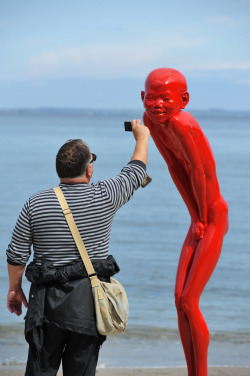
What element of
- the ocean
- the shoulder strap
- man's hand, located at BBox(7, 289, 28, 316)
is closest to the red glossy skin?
the shoulder strap

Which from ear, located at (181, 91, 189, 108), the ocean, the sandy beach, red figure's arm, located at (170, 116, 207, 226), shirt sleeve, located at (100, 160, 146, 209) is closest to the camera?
shirt sleeve, located at (100, 160, 146, 209)

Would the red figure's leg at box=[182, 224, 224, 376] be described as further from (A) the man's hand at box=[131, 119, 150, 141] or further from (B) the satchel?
(A) the man's hand at box=[131, 119, 150, 141]

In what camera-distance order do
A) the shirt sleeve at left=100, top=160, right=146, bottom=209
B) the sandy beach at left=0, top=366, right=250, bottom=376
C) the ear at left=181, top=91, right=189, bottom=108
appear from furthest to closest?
the sandy beach at left=0, top=366, right=250, bottom=376 → the ear at left=181, top=91, right=189, bottom=108 → the shirt sleeve at left=100, top=160, right=146, bottom=209

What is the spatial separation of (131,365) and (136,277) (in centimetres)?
336

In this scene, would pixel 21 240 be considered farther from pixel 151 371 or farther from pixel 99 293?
pixel 151 371

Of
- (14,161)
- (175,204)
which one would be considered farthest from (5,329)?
(14,161)

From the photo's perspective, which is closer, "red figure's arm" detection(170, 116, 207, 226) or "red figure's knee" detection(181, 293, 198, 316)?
"red figure's arm" detection(170, 116, 207, 226)

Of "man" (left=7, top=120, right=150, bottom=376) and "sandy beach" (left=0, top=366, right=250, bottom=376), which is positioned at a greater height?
"man" (left=7, top=120, right=150, bottom=376)

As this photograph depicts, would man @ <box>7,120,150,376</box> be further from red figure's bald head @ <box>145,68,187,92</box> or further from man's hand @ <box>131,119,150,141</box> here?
red figure's bald head @ <box>145,68,187,92</box>

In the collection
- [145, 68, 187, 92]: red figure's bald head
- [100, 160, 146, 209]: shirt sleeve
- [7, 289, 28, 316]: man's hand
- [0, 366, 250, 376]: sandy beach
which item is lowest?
[0, 366, 250, 376]: sandy beach

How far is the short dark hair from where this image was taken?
3732mm

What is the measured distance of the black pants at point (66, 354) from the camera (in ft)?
12.4

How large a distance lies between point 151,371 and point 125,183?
2293 mm

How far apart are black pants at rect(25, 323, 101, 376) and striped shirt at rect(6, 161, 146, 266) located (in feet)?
1.25
